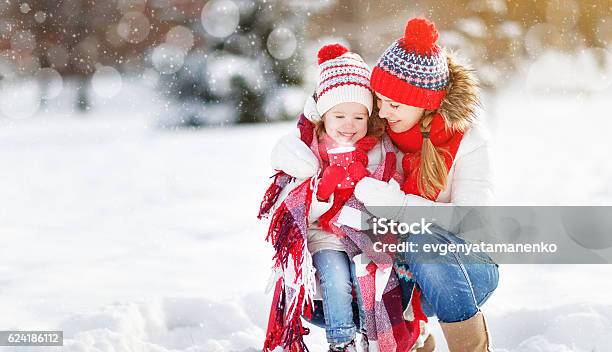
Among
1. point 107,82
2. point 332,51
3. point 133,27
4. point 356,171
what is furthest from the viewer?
point 107,82

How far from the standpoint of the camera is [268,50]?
7.71m

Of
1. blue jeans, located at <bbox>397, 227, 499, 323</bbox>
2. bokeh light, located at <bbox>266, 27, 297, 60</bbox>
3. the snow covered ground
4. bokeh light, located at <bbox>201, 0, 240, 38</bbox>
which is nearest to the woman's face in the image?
blue jeans, located at <bbox>397, 227, 499, 323</bbox>

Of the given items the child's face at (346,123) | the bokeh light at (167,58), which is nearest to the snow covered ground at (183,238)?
the child's face at (346,123)

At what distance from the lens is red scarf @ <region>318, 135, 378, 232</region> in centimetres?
182

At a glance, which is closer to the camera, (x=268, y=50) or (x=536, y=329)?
(x=536, y=329)

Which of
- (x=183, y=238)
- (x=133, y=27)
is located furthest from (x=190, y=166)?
(x=133, y=27)

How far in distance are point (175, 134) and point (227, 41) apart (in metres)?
1.39

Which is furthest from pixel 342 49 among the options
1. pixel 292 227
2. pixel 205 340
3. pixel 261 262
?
pixel 261 262

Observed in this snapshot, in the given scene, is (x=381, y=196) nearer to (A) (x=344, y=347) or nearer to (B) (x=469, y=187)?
(B) (x=469, y=187)

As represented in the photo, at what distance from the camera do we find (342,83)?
1864 millimetres

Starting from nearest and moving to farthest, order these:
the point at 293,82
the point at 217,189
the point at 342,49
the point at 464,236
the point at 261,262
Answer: the point at 464,236, the point at 342,49, the point at 261,262, the point at 217,189, the point at 293,82

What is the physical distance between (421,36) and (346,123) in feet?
0.99

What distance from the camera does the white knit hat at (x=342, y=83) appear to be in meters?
1.86

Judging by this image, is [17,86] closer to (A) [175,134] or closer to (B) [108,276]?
(A) [175,134]
